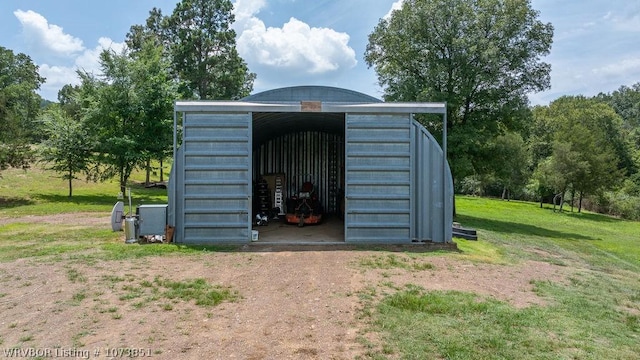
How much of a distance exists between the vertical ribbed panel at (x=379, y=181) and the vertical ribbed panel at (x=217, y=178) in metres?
2.58

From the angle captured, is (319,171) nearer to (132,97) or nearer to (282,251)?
(282,251)

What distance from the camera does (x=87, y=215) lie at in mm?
15305

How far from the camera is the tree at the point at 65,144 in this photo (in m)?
19.4

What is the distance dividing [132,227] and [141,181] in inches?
903

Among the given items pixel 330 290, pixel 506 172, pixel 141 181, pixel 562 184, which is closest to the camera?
pixel 330 290

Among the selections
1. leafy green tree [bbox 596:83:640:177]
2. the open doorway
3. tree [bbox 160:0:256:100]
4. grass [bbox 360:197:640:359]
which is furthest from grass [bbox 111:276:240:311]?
leafy green tree [bbox 596:83:640:177]

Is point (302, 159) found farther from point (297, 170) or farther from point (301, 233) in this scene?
point (301, 233)

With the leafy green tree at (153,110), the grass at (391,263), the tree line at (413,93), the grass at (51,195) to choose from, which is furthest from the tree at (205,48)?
the grass at (391,263)

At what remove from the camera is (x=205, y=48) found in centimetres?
2942

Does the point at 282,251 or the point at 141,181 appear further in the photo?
the point at 141,181

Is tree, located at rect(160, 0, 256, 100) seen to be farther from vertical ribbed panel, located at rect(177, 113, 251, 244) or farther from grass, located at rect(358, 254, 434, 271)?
grass, located at rect(358, 254, 434, 271)

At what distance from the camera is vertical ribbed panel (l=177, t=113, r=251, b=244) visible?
31.0ft

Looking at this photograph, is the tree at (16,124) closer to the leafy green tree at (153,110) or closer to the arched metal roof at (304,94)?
the leafy green tree at (153,110)

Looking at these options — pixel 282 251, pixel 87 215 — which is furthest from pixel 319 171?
pixel 87 215
